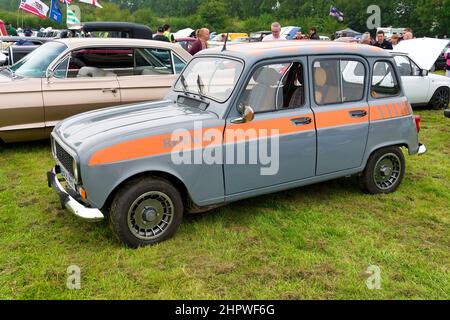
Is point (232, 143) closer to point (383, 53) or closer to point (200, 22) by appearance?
point (383, 53)

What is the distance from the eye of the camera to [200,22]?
281 feet

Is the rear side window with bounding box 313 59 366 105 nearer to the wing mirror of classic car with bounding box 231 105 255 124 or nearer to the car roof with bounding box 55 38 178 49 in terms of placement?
the wing mirror of classic car with bounding box 231 105 255 124

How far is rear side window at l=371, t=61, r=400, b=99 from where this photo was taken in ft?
16.7

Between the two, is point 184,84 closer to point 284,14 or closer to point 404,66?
point 404,66

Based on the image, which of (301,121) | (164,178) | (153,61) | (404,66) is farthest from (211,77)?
(404,66)

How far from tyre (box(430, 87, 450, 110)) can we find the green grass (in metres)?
5.64

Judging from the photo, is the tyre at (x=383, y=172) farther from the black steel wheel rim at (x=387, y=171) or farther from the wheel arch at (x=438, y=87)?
the wheel arch at (x=438, y=87)

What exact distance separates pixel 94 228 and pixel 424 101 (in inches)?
341

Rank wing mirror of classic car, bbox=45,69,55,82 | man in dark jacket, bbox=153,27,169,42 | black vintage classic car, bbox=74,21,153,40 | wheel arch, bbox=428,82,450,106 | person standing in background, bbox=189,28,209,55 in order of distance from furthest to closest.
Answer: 1. man in dark jacket, bbox=153,27,169,42
2. black vintage classic car, bbox=74,21,153,40
3. wheel arch, bbox=428,82,450,106
4. person standing in background, bbox=189,28,209,55
5. wing mirror of classic car, bbox=45,69,55,82

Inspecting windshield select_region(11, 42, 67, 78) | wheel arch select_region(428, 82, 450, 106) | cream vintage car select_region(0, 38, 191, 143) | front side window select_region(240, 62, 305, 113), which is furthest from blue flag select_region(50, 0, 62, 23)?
front side window select_region(240, 62, 305, 113)

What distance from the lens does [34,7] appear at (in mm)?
18859

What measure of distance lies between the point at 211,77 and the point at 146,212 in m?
1.63
